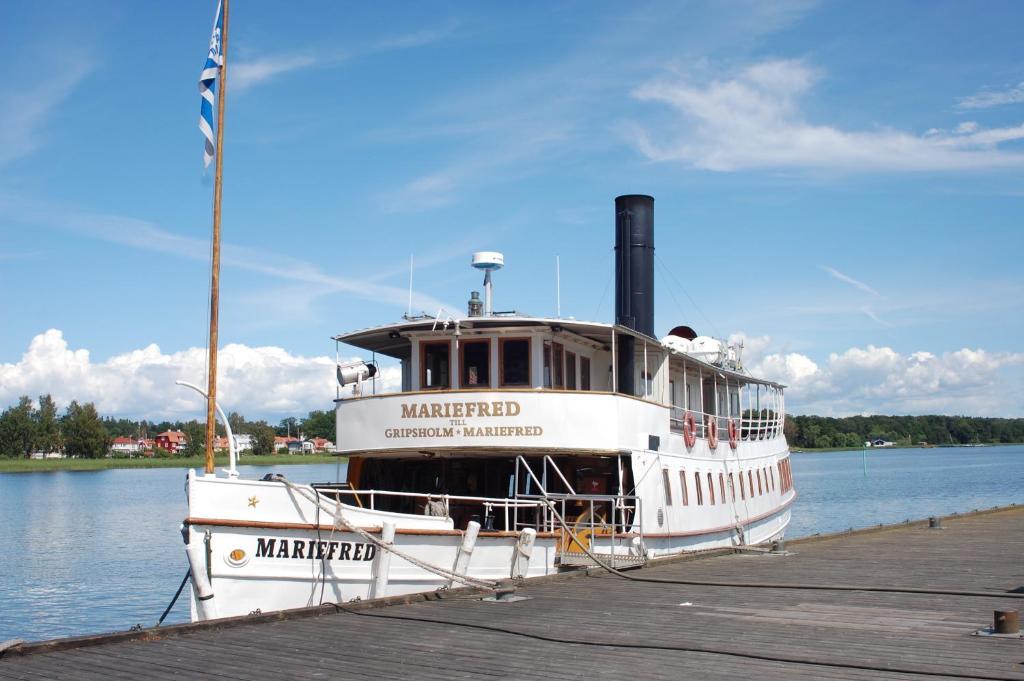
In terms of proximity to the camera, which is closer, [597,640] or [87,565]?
[597,640]

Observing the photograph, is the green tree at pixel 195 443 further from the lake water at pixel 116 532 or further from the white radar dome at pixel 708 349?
the white radar dome at pixel 708 349

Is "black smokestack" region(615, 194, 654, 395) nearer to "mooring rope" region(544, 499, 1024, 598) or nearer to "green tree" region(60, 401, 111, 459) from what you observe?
"mooring rope" region(544, 499, 1024, 598)

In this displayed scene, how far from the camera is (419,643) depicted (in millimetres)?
8875

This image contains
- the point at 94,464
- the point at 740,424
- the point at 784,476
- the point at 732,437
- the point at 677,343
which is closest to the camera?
the point at 677,343

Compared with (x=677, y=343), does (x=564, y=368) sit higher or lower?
lower

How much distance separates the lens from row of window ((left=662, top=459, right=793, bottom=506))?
2007cm

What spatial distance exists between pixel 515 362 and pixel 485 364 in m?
0.58

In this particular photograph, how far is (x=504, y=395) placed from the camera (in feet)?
54.6

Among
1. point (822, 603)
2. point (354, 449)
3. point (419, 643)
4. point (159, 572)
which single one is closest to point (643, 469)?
point (354, 449)

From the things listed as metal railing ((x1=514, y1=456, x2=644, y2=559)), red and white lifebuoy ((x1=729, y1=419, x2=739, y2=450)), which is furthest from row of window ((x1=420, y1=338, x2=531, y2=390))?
red and white lifebuoy ((x1=729, y1=419, x2=739, y2=450))

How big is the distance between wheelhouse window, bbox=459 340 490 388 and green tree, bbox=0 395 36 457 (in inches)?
4528

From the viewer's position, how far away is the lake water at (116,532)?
74.5 feet

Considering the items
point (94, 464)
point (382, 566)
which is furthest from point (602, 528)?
point (94, 464)

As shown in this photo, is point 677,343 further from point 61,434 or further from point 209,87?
point 61,434
